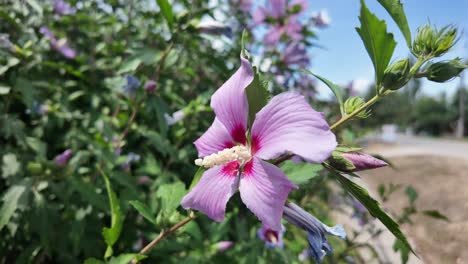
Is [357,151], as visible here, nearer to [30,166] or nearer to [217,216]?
[217,216]

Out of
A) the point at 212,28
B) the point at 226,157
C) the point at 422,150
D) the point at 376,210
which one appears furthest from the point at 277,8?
the point at 422,150

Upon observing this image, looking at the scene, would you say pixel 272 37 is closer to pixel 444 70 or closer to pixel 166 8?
pixel 166 8

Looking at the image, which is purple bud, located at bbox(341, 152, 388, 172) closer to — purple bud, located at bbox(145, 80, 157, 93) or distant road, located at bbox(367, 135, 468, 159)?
purple bud, located at bbox(145, 80, 157, 93)

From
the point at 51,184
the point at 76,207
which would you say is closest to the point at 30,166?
the point at 51,184

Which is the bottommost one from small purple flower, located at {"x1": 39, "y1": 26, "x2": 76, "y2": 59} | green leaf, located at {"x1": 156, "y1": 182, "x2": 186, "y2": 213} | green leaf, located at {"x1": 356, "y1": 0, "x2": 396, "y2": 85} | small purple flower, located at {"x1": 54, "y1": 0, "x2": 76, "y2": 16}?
green leaf, located at {"x1": 156, "y1": 182, "x2": 186, "y2": 213}

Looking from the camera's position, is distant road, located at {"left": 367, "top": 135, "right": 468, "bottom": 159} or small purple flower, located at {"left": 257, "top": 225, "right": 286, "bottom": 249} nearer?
small purple flower, located at {"left": 257, "top": 225, "right": 286, "bottom": 249}

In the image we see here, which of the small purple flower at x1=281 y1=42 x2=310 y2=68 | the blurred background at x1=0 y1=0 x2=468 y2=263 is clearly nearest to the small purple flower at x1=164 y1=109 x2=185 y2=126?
the blurred background at x1=0 y1=0 x2=468 y2=263
